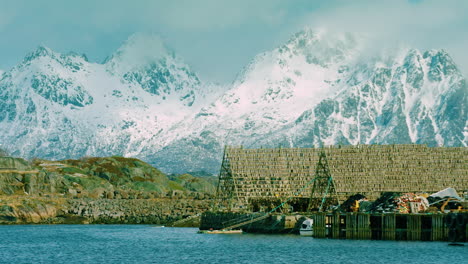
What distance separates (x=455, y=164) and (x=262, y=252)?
4208 cm

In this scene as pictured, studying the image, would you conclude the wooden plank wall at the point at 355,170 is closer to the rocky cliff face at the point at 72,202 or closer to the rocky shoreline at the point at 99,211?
the rocky shoreline at the point at 99,211

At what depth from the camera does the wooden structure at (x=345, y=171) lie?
12012 centimetres

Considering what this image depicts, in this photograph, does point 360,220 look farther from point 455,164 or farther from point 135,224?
point 135,224

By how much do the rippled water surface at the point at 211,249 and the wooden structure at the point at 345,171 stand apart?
33.5ft

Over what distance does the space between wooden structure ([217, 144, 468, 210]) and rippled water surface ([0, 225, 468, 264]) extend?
10218 mm

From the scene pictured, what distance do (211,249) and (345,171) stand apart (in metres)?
30.7

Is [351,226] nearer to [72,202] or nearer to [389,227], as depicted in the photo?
[389,227]

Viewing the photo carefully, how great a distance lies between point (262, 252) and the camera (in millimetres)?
90750

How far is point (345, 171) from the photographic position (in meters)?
120

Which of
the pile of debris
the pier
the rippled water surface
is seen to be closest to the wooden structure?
the pile of debris

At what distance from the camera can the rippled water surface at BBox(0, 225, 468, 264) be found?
278 feet

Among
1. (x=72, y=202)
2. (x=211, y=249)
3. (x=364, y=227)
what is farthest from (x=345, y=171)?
(x=72, y=202)

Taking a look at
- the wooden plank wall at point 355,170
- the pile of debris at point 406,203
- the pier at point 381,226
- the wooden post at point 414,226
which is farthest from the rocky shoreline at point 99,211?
the wooden post at point 414,226

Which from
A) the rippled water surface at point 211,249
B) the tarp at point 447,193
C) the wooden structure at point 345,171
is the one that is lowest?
the rippled water surface at point 211,249
